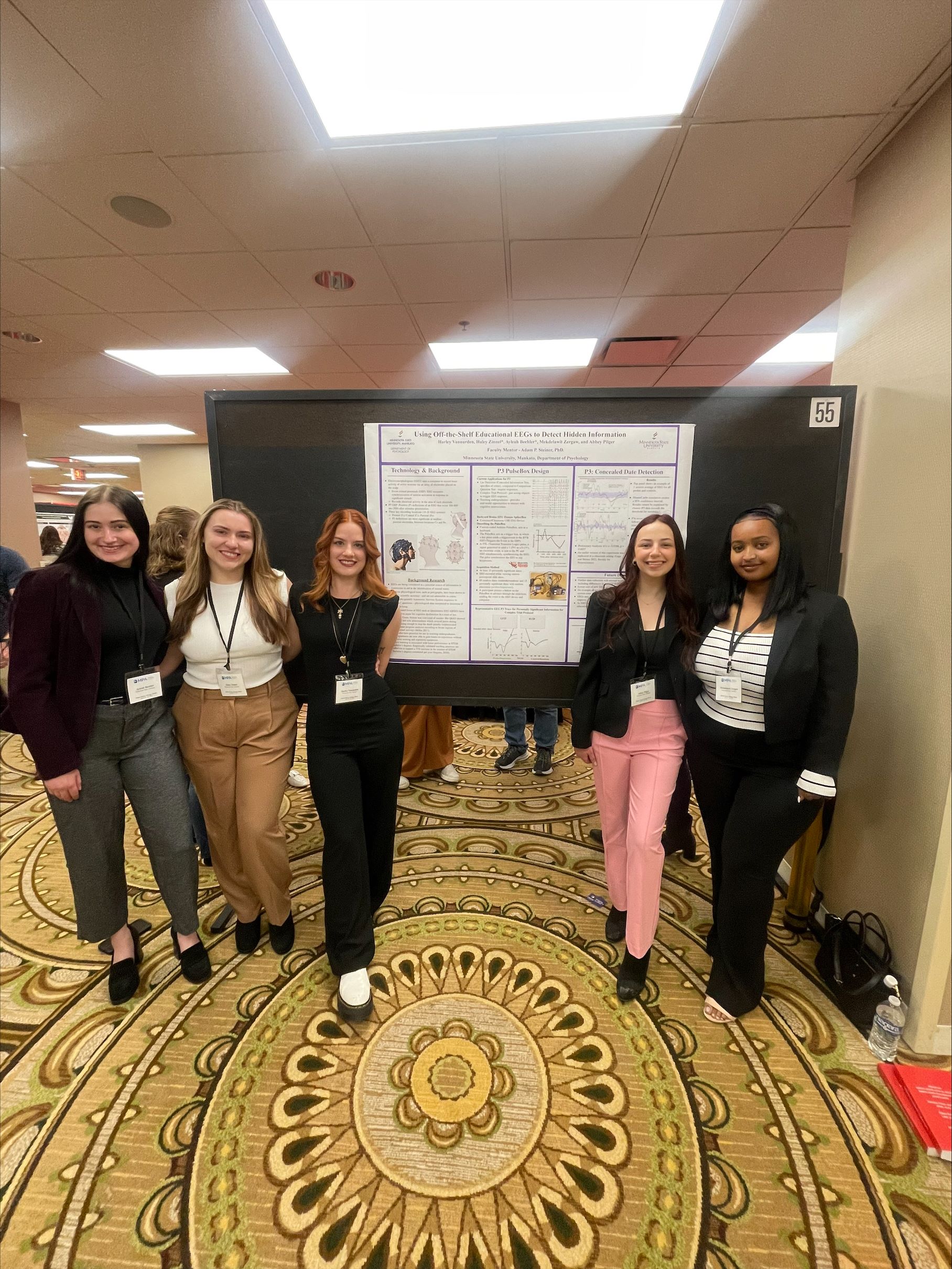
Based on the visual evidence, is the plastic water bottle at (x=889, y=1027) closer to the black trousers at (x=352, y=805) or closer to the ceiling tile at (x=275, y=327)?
the black trousers at (x=352, y=805)

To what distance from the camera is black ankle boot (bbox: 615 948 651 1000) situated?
5.72 ft

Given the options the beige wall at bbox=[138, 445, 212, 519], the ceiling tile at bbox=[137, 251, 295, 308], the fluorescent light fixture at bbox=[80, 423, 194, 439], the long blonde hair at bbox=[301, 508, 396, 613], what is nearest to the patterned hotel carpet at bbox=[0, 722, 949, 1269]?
the long blonde hair at bbox=[301, 508, 396, 613]

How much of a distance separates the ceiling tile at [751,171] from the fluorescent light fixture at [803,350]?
183cm

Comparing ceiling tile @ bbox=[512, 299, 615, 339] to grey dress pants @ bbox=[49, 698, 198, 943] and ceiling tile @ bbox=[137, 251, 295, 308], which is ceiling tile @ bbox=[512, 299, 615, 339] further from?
grey dress pants @ bbox=[49, 698, 198, 943]

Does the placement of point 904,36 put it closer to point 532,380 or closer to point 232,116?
point 232,116

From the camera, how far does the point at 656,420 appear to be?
5.80 feet

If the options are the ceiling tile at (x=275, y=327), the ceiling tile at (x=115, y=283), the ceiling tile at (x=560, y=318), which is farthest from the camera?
the ceiling tile at (x=275, y=327)

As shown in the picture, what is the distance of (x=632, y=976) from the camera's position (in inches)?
69.0

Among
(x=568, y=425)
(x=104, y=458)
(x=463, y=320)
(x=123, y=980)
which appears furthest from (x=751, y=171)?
(x=104, y=458)

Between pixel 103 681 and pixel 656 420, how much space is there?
2037 millimetres

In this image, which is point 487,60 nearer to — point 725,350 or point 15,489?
point 725,350

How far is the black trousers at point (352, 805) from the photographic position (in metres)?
1.66

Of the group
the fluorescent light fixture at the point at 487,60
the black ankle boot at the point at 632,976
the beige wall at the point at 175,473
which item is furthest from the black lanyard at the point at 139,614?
the beige wall at the point at 175,473

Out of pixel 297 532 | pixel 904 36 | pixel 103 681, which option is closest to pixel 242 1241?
pixel 103 681
